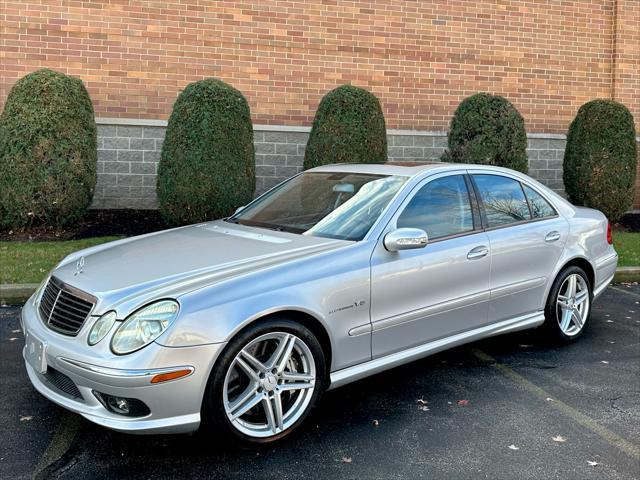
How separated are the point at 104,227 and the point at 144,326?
6.62m

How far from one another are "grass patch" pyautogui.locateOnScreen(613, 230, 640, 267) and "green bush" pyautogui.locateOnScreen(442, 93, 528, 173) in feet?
5.94

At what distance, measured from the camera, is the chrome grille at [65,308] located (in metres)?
3.32

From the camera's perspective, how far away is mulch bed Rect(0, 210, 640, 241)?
883 centimetres

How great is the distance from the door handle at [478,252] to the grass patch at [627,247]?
4.56m

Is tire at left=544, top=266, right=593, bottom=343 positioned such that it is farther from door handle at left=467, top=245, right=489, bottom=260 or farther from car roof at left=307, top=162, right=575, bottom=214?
door handle at left=467, top=245, right=489, bottom=260


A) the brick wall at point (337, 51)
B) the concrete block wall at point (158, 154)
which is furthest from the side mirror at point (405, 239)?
the brick wall at point (337, 51)

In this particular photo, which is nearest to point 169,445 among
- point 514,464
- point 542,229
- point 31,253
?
point 514,464

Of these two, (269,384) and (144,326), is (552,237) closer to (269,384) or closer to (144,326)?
(269,384)

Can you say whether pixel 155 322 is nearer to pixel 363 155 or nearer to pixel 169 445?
pixel 169 445

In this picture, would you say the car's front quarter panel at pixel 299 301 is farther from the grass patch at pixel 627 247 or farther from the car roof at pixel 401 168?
the grass patch at pixel 627 247

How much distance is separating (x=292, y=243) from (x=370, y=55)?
26.6ft

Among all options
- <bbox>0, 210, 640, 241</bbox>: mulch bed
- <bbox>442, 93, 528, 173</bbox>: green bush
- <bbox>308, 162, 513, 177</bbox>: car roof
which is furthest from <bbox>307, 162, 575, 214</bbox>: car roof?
<bbox>0, 210, 640, 241</bbox>: mulch bed

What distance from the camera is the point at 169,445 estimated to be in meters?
3.40

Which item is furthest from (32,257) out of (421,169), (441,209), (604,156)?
(604,156)
